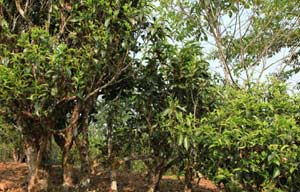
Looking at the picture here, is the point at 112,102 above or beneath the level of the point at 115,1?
beneath

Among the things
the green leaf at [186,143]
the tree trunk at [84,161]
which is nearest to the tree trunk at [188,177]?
the green leaf at [186,143]

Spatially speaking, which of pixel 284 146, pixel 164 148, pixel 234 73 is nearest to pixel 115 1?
pixel 164 148

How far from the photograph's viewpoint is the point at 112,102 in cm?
666

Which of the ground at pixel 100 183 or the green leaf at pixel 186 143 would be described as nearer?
the green leaf at pixel 186 143

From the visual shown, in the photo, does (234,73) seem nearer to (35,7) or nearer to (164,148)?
(164,148)

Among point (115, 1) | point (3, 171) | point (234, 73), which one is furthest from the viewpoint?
point (234, 73)

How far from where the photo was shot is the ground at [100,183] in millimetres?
7754

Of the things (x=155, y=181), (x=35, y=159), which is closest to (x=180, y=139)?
(x=155, y=181)

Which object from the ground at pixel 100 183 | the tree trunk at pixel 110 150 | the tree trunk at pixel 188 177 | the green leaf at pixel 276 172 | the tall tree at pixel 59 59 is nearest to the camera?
the green leaf at pixel 276 172

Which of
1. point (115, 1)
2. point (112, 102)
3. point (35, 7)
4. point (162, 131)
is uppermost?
point (35, 7)

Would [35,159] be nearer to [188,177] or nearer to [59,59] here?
[59,59]

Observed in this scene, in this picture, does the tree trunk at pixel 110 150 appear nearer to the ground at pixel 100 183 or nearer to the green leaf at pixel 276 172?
the ground at pixel 100 183

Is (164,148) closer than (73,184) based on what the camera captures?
Yes

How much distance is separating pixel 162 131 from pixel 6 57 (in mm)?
2435
